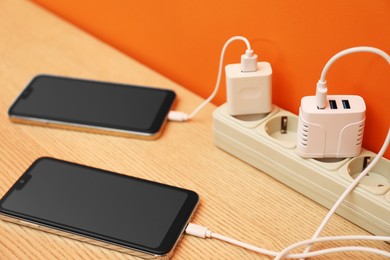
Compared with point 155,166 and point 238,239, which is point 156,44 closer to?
point 155,166

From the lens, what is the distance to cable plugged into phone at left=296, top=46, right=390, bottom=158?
22.9 inches

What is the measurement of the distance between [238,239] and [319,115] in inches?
6.9

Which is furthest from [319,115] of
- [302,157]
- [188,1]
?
[188,1]

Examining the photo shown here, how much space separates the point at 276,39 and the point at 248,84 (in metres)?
0.07

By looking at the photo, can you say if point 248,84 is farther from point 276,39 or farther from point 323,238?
point 323,238

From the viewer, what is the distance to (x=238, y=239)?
612 mm

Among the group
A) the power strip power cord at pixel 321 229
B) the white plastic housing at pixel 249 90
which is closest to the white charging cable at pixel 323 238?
the power strip power cord at pixel 321 229

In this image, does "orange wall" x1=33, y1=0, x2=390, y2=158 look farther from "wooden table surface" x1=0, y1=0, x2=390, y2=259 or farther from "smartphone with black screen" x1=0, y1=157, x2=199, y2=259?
"smartphone with black screen" x1=0, y1=157, x2=199, y2=259

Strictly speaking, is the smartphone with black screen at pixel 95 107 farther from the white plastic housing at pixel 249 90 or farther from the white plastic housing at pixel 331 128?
the white plastic housing at pixel 331 128

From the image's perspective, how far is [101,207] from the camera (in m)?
0.65

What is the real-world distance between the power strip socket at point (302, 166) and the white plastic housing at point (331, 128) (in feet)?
0.04

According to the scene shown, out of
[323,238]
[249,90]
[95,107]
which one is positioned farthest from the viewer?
[95,107]

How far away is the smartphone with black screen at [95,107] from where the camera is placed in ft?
2.55

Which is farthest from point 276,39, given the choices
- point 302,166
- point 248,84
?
point 302,166
